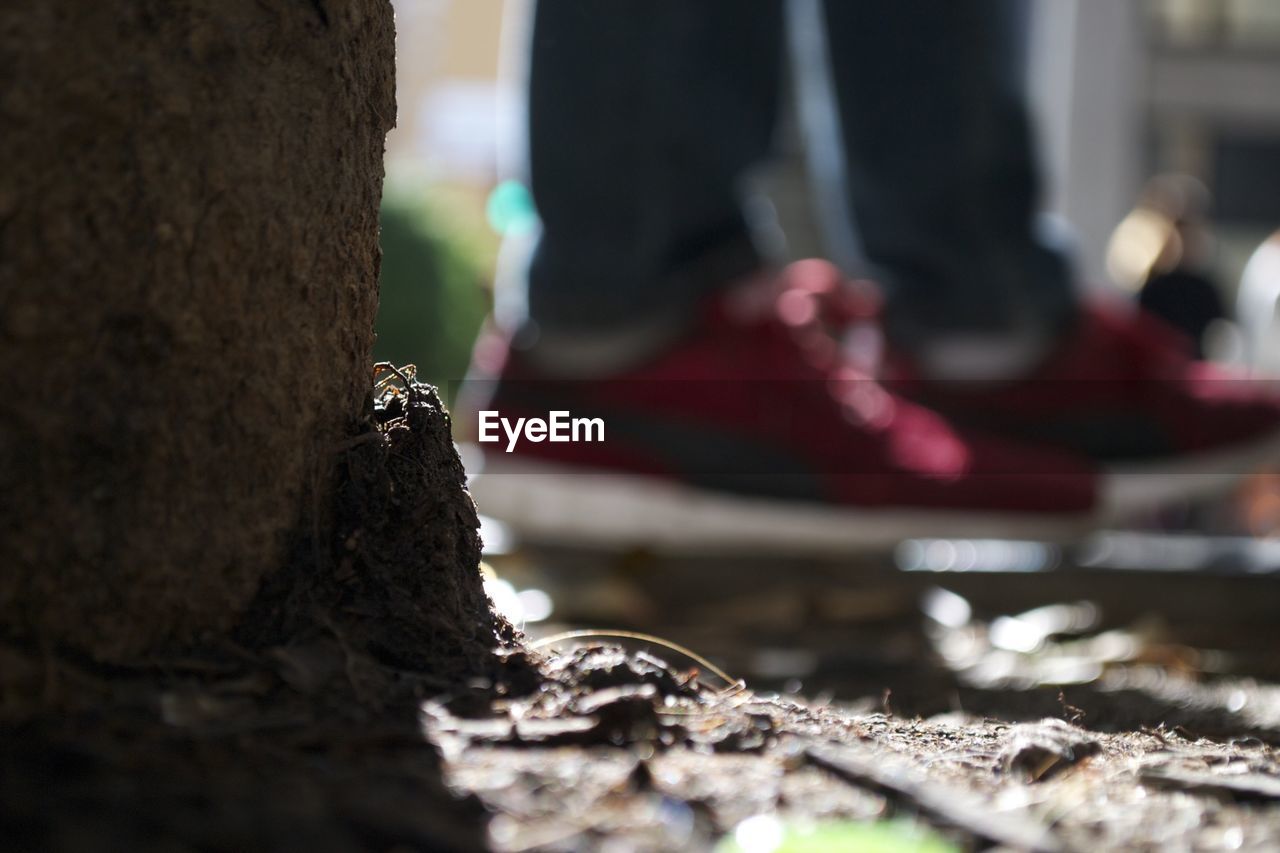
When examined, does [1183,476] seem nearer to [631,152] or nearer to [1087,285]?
[1087,285]

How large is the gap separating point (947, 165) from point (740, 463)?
830 millimetres

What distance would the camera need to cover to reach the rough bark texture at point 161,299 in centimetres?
79

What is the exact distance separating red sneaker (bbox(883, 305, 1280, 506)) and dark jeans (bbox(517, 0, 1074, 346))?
12 centimetres

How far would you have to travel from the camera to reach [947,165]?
10.1ft

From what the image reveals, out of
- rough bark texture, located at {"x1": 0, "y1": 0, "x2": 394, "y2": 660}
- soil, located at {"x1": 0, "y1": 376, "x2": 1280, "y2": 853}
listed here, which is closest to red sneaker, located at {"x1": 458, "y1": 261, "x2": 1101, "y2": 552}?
soil, located at {"x1": 0, "y1": 376, "x2": 1280, "y2": 853}

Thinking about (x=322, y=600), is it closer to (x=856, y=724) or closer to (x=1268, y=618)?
(x=856, y=724)

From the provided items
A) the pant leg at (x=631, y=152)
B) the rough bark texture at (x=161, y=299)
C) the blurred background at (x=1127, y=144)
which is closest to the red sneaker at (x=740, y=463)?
the pant leg at (x=631, y=152)

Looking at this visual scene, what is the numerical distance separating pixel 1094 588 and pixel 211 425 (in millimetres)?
2093

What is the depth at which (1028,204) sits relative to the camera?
3178 millimetres

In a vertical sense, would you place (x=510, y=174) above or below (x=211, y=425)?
above

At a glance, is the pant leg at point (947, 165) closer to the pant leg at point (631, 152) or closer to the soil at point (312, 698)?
the pant leg at point (631, 152)

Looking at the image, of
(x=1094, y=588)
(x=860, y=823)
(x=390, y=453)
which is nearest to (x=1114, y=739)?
(x=860, y=823)

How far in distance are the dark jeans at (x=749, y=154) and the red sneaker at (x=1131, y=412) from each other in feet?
0.39

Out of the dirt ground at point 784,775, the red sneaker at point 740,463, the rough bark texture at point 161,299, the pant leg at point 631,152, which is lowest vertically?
the dirt ground at point 784,775
